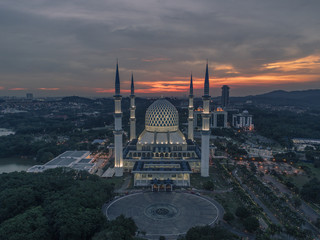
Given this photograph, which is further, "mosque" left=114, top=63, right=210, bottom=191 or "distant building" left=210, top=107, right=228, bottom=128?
"distant building" left=210, top=107, right=228, bottom=128

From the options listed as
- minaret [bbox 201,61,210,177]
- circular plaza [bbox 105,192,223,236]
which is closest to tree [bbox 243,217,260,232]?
circular plaza [bbox 105,192,223,236]

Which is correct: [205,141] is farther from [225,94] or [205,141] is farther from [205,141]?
[225,94]

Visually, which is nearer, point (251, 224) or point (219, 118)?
point (251, 224)

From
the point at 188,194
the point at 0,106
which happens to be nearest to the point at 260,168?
the point at 188,194

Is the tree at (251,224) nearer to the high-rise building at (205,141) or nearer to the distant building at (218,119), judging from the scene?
the high-rise building at (205,141)

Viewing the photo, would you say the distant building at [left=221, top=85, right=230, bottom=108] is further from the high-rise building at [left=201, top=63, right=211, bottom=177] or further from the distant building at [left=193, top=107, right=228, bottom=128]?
the high-rise building at [left=201, top=63, right=211, bottom=177]

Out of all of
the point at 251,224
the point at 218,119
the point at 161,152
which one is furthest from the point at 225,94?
the point at 251,224

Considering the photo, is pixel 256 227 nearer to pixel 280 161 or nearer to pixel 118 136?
pixel 118 136

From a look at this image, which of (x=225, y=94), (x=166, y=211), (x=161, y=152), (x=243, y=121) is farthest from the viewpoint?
(x=225, y=94)
